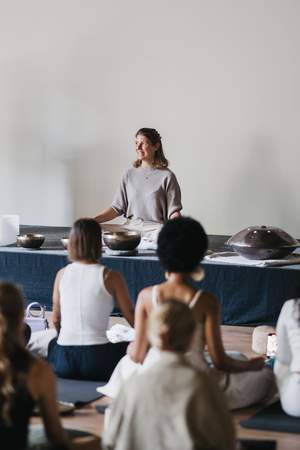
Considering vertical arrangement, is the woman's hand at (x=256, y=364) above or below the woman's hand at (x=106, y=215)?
below

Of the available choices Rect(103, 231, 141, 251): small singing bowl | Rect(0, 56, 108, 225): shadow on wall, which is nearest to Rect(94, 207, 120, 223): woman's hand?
Rect(103, 231, 141, 251): small singing bowl

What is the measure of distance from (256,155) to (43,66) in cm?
173

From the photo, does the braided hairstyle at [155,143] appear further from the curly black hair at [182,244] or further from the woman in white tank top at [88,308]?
the curly black hair at [182,244]

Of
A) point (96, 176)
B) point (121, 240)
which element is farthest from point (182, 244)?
point (96, 176)

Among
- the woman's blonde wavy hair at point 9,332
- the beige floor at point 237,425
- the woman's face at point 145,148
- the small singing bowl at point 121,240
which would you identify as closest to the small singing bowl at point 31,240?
the small singing bowl at point 121,240

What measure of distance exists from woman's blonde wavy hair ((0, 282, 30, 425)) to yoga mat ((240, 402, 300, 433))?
1303 millimetres

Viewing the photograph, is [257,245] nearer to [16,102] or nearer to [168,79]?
[168,79]

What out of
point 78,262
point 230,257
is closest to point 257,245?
point 230,257

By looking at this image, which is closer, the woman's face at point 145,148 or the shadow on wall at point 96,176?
the woman's face at point 145,148

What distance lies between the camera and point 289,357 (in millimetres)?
3771

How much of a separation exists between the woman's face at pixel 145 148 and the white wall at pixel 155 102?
3.75 feet

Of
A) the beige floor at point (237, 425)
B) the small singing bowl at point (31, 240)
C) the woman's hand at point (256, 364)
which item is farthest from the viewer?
the small singing bowl at point (31, 240)

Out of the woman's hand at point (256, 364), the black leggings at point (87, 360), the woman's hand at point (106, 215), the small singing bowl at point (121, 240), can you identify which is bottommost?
the black leggings at point (87, 360)

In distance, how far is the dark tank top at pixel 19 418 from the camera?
2.51m
